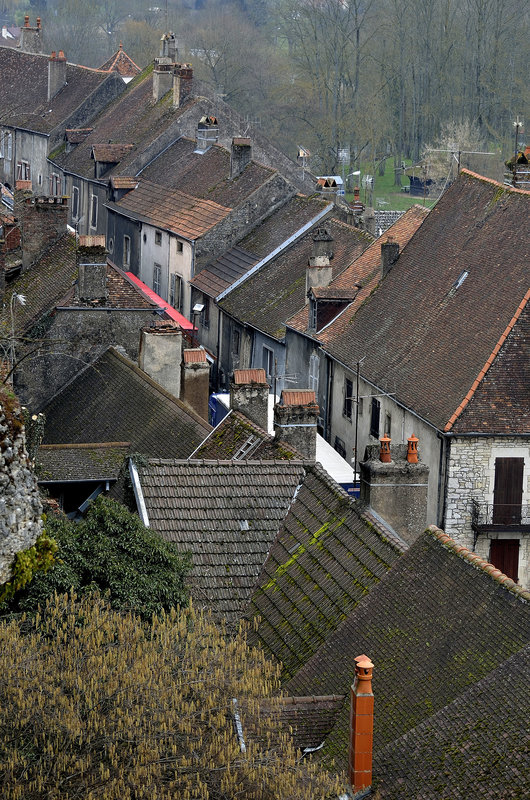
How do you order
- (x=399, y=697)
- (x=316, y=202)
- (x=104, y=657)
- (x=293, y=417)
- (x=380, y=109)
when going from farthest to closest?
(x=380, y=109) → (x=316, y=202) → (x=293, y=417) → (x=399, y=697) → (x=104, y=657)

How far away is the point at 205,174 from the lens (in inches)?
2111

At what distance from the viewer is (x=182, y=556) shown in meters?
17.7

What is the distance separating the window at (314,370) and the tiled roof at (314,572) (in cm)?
1943

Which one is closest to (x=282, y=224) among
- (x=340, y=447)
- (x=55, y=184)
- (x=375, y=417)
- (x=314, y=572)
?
(x=340, y=447)

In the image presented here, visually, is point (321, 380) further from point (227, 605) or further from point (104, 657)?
point (104, 657)

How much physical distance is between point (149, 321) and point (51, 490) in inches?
306

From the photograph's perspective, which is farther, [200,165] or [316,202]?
[200,165]

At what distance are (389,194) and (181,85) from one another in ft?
87.7

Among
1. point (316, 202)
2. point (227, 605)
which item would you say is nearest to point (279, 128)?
point (316, 202)

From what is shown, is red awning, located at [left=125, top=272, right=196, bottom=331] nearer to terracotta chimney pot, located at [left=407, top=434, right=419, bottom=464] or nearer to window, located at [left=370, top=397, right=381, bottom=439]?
window, located at [left=370, top=397, right=381, bottom=439]

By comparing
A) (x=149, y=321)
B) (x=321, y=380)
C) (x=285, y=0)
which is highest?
(x=285, y=0)

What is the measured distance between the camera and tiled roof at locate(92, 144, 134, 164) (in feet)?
197

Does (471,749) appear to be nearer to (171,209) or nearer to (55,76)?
(171,209)

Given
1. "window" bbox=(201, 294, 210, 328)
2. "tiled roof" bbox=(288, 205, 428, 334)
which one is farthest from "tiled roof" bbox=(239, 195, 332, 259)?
"tiled roof" bbox=(288, 205, 428, 334)
